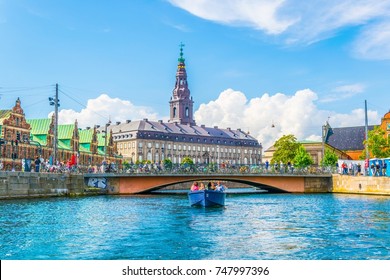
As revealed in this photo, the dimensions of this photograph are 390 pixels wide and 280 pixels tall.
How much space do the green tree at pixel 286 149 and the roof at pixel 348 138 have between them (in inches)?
1497

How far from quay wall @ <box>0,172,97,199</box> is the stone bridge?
2.84m

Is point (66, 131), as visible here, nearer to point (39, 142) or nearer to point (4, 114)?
point (39, 142)

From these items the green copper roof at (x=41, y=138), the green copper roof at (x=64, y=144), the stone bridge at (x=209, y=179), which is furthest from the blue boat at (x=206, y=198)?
the green copper roof at (x=64, y=144)

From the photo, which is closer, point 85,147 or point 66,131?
point 66,131

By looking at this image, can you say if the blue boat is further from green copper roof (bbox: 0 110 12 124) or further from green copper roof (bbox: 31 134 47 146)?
green copper roof (bbox: 31 134 47 146)

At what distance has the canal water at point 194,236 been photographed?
20.6m

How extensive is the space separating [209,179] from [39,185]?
26830mm

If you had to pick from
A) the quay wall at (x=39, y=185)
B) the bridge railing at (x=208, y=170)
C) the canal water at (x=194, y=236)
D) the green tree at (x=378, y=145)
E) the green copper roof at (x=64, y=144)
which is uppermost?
the green copper roof at (x=64, y=144)

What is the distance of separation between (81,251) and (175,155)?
178 m

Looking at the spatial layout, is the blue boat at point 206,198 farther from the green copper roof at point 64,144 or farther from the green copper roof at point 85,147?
the green copper roof at point 85,147

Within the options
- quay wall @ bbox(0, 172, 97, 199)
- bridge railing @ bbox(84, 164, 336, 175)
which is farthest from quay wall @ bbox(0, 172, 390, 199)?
bridge railing @ bbox(84, 164, 336, 175)

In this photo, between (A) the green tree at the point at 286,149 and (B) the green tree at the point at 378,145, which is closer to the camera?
(B) the green tree at the point at 378,145

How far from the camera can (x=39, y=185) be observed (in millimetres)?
60469

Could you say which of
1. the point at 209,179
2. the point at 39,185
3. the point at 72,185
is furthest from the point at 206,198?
the point at 209,179
